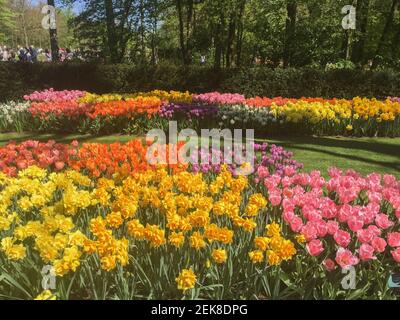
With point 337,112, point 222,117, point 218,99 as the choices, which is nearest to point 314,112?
point 337,112

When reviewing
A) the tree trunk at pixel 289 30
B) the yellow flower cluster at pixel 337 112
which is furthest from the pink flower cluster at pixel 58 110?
the tree trunk at pixel 289 30

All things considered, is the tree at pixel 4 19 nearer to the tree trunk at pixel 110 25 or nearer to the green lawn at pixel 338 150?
the tree trunk at pixel 110 25

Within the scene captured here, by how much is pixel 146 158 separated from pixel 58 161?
1168 millimetres

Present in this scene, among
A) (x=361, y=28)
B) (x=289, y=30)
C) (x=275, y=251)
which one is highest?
(x=361, y=28)

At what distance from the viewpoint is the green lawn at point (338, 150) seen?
747 centimetres

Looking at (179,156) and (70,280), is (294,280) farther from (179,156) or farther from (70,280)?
(179,156)

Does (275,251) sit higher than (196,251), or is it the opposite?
(275,251)

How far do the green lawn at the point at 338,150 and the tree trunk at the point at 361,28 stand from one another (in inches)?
478

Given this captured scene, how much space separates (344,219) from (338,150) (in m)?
5.24

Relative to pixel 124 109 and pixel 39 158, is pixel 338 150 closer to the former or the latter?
pixel 124 109

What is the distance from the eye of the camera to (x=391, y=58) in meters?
22.2

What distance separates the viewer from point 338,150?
8.54 metres

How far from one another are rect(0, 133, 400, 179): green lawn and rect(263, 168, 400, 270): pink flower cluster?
9.21ft

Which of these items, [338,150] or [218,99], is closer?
[338,150]
